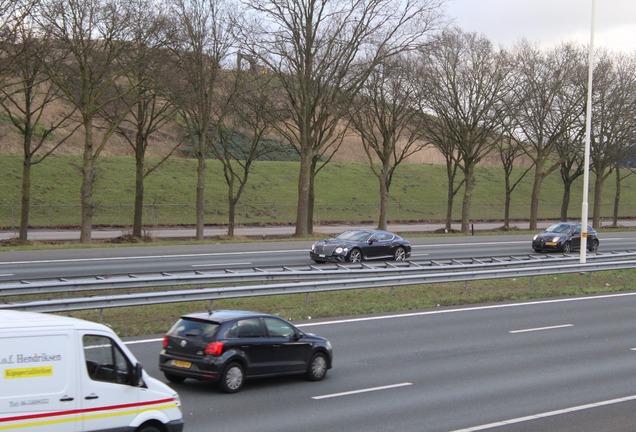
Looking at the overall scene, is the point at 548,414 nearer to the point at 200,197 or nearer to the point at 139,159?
the point at 200,197

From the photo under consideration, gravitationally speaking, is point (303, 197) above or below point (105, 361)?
above

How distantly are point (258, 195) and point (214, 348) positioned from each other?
2123 inches

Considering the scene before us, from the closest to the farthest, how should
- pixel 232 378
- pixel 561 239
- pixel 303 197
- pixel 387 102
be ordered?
pixel 232 378 → pixel 561 239 → pixel 303 197 → pixel 387 102

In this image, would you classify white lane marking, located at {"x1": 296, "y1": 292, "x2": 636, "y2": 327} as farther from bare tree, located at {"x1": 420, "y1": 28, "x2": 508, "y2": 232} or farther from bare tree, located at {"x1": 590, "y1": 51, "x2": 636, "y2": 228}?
bare tree, located at {"x1": 590, "y1": 51, "x2": 636, "y2": 228}

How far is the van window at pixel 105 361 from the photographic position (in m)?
8.26

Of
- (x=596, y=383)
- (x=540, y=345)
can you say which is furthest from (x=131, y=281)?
(x=596, y=383)

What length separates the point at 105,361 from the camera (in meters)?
8.46

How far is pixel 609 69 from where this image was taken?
53438 millimetres

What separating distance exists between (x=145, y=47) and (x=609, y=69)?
33.0 m

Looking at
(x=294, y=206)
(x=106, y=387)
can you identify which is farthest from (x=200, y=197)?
(x=106, y=387)

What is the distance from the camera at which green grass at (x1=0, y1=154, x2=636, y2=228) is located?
5419cm

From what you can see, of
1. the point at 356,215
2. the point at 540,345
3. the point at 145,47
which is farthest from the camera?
the point at 356,215

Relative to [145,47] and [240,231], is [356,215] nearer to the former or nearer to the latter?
[240,231]

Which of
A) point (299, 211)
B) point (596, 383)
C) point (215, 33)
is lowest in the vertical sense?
point (596, 383)
